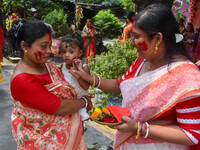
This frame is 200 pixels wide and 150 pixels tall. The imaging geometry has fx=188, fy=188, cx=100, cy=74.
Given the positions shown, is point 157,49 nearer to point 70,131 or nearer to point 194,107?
point 194,107

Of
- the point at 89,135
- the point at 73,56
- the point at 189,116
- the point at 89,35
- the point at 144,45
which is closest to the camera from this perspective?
the point at 189,116

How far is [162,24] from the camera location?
127 cm

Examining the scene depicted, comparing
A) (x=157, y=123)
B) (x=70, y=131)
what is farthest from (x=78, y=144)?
(x=157, y=123)

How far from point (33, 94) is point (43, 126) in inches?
13.3

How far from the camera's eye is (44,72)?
5.51ft

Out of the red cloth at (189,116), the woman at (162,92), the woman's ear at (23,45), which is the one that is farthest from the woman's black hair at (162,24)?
the woman's ear at (23,45)

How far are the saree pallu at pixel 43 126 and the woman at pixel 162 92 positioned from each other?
1.85 ft

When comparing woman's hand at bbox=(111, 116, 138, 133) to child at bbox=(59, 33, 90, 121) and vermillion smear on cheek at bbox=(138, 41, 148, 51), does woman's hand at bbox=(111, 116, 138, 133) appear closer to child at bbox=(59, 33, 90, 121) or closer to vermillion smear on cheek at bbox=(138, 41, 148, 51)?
vermillion smear on cheek at bbox=(138, 41, 148, 51)

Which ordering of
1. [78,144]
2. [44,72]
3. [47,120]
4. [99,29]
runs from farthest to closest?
[99,29] → [78,144] → [44,72] → [47,120]

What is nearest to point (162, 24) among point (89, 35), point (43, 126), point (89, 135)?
point (43, 126)

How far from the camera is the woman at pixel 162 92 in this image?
1220 mm

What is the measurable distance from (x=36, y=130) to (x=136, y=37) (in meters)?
1.11

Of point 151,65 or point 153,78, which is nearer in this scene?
point 153,78

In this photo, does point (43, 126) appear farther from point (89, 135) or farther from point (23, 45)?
point (89, 135)
